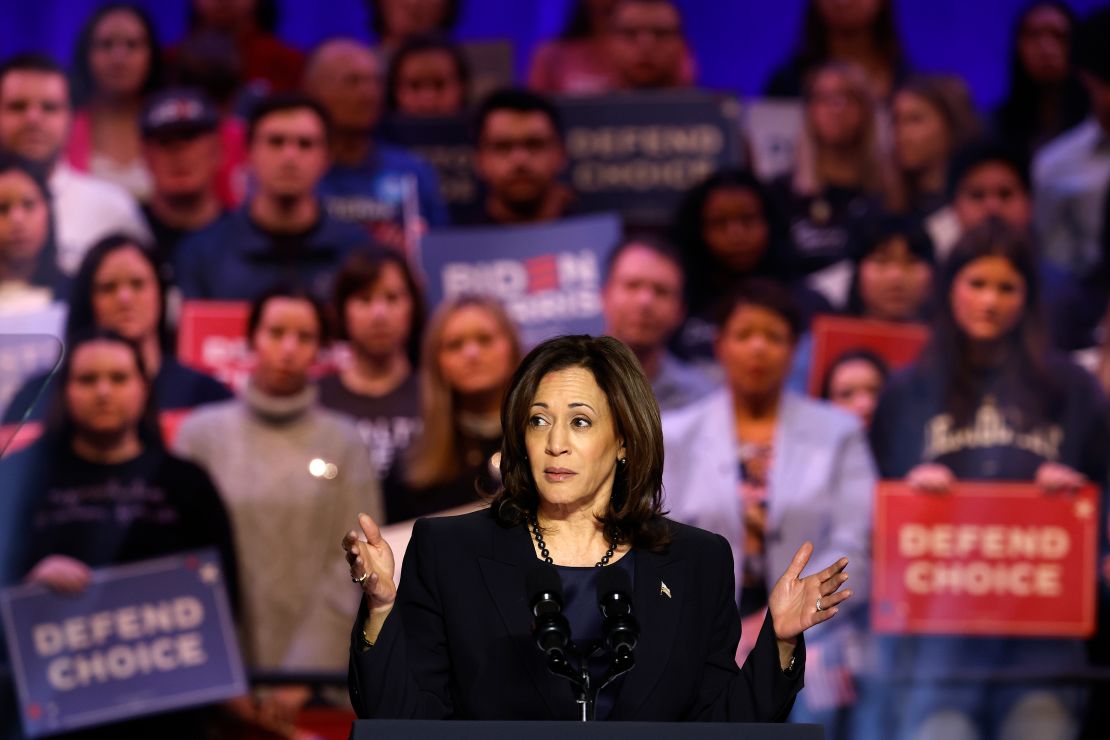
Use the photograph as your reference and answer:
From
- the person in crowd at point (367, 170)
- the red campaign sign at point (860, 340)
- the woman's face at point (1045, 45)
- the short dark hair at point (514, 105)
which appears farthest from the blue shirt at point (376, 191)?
the woman's face at point (1045, 45)

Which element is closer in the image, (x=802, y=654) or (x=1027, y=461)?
(x=802, y=654)

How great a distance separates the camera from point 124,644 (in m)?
5.11

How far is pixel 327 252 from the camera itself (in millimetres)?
5504

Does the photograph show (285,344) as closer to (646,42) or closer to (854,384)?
(646,42)

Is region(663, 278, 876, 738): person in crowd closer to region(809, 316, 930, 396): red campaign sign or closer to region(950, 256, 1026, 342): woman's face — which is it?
region(809, 316, 930, 396): red campaign sign

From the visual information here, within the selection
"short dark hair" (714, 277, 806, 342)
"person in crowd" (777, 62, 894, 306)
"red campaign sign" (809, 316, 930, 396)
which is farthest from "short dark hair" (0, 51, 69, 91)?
"red campaign sign" (809, 316, 930, 396)

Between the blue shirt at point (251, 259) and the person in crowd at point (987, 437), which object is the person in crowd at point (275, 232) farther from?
the person in crowd at point (987, 437)

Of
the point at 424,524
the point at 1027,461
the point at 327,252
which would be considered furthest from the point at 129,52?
the point at 424,524

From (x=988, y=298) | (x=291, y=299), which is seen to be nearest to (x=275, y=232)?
(x=291, y=299)

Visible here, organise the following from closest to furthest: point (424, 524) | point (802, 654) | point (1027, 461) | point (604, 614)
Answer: point (604, 614) → point (802, 654) → point (424, 524) → point (1027, 461)

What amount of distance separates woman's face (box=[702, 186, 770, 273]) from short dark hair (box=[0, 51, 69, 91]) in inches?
86.6

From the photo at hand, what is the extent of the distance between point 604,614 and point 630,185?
12.9ft

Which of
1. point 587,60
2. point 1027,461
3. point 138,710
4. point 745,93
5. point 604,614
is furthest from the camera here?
point 745,93

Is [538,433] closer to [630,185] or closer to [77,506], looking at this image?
[77,506]
